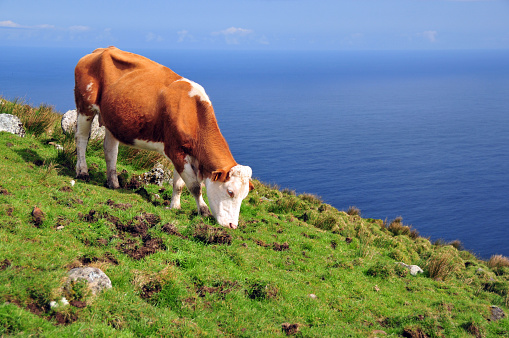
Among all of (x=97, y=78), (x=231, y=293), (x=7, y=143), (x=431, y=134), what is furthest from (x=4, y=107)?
(x=431, y=134)

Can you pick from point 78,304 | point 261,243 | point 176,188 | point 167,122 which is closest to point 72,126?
point 176,188

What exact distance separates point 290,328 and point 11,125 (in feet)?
40.9

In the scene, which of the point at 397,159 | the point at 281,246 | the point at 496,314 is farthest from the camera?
the point at 397,159

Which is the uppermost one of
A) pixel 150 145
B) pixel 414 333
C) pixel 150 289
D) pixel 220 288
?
pixel 150 145

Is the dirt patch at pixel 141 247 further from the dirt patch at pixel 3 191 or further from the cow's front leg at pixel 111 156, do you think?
the cow's front leg at pixel 111 156

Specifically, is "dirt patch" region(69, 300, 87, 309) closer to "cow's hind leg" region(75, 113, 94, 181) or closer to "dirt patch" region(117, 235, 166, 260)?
"dirt patch" region(117, 235, 166, 260)

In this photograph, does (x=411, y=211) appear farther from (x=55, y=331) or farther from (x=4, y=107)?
(x=55, y=331)

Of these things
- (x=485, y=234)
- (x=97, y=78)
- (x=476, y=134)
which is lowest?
(x=485, y=234)

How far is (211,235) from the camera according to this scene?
31.9 feet

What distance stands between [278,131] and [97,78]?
365ft

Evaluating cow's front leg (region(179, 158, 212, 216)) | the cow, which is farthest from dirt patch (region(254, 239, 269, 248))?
cow's front leg (region(179, 158, 212, 216))

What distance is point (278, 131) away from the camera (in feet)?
404

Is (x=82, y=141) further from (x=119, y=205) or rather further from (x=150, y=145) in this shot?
(x=119, y=205)

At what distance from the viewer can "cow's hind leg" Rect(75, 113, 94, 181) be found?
13.1m
